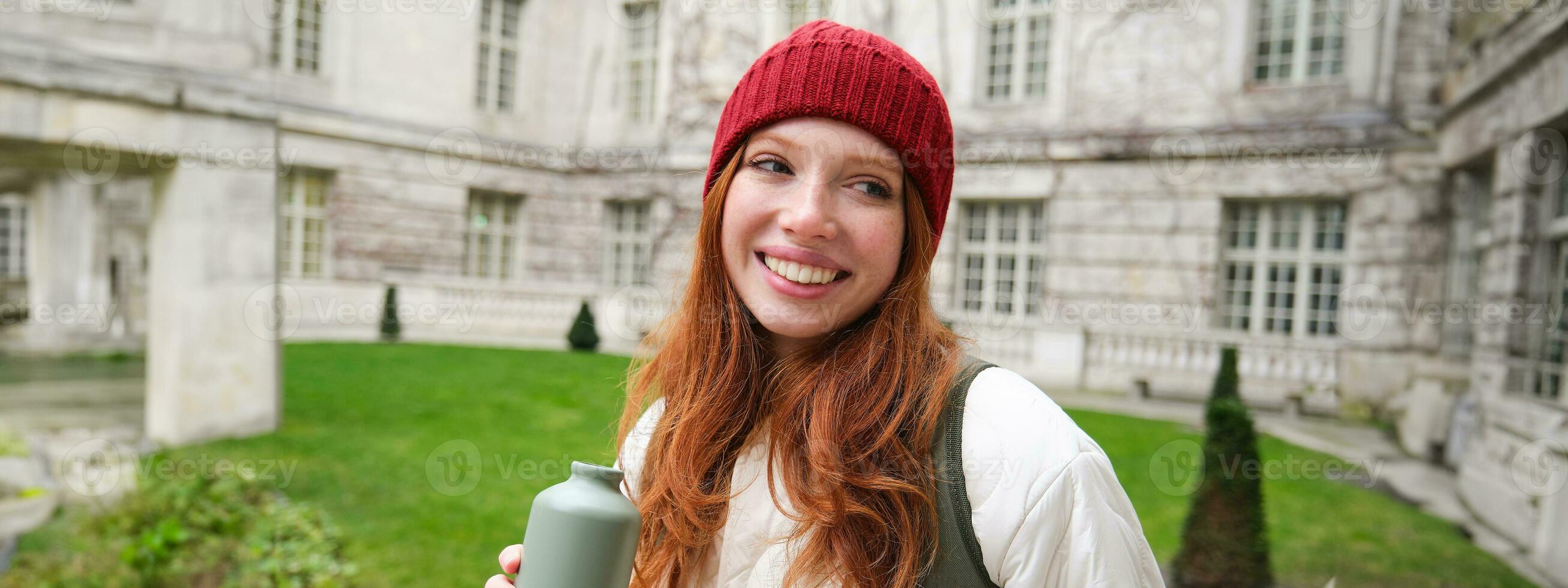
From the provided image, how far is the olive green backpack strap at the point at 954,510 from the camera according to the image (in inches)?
35.1

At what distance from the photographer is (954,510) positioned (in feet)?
2.99

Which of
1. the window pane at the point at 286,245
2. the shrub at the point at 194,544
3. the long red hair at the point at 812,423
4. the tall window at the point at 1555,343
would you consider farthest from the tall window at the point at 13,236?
the tall window at the point at 1555,343

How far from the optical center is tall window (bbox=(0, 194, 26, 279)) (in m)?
9.49

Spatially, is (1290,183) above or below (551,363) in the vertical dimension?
above

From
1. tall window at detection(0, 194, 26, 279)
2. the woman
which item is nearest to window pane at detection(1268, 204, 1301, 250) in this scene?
the woman

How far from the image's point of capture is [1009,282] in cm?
482

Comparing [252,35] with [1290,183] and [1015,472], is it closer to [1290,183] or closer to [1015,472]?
[1015,472]

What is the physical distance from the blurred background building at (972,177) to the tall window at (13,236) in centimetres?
706

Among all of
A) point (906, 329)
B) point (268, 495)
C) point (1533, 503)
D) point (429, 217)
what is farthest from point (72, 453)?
point (1533, 503)

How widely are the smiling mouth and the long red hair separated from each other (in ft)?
0.30

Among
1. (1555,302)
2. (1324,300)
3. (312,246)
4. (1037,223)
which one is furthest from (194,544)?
(1555,302)

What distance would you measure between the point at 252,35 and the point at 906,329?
510 centimetres

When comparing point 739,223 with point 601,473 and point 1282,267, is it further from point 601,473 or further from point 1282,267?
point 1282,267

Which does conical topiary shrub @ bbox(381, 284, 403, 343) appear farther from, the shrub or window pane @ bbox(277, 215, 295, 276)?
the shrub
